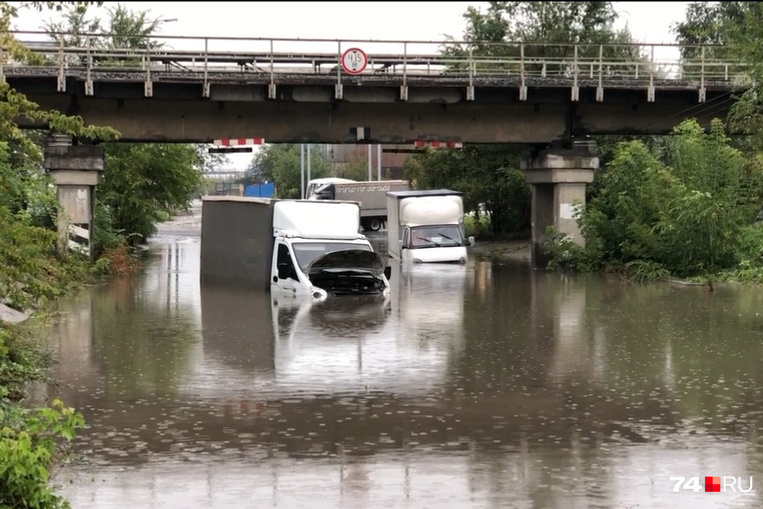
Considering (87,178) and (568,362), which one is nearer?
(568,362)

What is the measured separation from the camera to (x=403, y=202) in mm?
43219

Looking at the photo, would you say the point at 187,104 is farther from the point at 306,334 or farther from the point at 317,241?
the point at 306,334

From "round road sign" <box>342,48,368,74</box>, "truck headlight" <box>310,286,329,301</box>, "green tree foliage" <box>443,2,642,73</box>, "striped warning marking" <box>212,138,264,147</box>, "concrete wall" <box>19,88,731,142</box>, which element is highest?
"green tree foliage" <box>443,2,642,73</box>

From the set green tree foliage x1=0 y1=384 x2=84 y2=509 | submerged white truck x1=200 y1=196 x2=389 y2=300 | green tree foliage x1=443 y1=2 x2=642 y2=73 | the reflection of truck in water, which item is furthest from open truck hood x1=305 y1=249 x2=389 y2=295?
the reflection of truck in water

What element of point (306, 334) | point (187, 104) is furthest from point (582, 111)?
point (306, 334)

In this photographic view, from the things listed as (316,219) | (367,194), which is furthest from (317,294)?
(367,194)

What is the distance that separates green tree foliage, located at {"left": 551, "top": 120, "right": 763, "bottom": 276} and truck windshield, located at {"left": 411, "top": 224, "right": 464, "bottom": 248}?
5.49 m

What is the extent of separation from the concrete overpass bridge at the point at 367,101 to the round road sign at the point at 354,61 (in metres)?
0.03

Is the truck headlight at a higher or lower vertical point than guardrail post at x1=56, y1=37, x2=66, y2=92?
lower

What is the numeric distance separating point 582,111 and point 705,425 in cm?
2797

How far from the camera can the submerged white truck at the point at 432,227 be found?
42.4 meters

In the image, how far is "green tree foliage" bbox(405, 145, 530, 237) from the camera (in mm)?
53875

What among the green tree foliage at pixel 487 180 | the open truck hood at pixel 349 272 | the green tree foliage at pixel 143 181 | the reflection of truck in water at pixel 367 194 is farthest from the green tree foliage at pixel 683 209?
the reflection of truck in water at pixel 367 194

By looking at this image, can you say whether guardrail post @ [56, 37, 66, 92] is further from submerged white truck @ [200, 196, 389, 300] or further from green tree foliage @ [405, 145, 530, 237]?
green tree foliage @ [405, 145, 530, 237]
